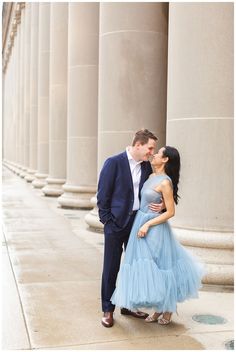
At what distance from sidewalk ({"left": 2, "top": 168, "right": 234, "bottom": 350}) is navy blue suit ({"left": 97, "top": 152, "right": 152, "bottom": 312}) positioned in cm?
48

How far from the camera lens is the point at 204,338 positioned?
5441 millimetres

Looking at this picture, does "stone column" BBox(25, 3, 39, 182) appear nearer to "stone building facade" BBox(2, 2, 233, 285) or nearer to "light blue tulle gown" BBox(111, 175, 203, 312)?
"stone building facade" BBox(2, 2, 233, 285)

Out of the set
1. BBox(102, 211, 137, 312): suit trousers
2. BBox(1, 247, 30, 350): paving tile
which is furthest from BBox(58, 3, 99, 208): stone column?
BBox(102, 211, 137, 312): suit trousers

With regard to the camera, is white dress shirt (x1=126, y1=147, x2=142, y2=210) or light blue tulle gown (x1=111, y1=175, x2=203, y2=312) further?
white dress shirt (x1=126, y1=147, x2=142, y2=210)

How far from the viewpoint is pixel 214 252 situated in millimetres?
7445

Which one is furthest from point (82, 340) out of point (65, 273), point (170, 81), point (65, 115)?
point (65, 115)

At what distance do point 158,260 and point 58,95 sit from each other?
15698 mm

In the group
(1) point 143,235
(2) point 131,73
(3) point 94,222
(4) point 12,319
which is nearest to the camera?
(1) point 143,235

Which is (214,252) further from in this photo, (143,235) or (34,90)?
(34,90)

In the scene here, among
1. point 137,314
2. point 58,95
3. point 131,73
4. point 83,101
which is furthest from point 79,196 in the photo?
point 137,314

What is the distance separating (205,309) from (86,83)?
10.5 m

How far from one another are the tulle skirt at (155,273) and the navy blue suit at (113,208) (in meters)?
0.17

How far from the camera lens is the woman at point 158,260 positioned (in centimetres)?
543

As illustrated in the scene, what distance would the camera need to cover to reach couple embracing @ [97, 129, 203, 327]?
547 cm
